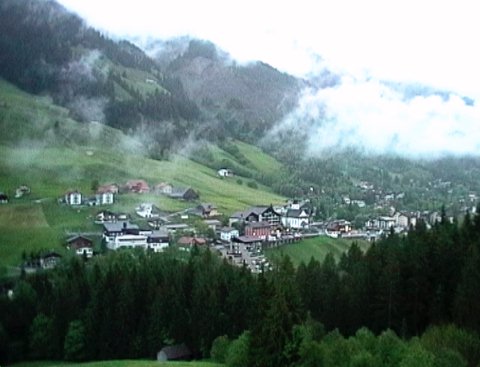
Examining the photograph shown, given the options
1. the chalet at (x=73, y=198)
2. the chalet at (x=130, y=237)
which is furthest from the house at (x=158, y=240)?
the chalet at (x=73, y=198)

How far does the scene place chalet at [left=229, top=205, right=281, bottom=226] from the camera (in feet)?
453

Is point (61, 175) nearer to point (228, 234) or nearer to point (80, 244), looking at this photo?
point (80, 244)

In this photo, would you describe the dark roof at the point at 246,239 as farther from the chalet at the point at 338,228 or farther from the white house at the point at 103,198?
the white house at the point at 103,198

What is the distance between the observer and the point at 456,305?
4738 cm

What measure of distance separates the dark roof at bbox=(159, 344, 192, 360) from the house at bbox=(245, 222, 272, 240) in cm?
6587

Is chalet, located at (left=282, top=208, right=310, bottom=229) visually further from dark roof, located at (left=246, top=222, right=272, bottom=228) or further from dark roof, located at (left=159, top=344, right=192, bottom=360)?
dark roof, located at (left=159, top=344, right=192, bottom=360)

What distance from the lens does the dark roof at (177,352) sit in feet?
207

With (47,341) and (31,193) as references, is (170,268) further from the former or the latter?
(31,193)

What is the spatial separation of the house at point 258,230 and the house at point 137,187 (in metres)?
34.8

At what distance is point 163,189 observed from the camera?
161000 mm

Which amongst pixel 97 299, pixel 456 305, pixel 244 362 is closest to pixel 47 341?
pixel 97 299

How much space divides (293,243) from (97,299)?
2445 inches

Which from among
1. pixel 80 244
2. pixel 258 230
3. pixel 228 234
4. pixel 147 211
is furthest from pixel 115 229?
pixel 258 230

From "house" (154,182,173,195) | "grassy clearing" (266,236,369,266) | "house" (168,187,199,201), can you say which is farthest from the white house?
"grassy clearing" (266,236,369,266)
